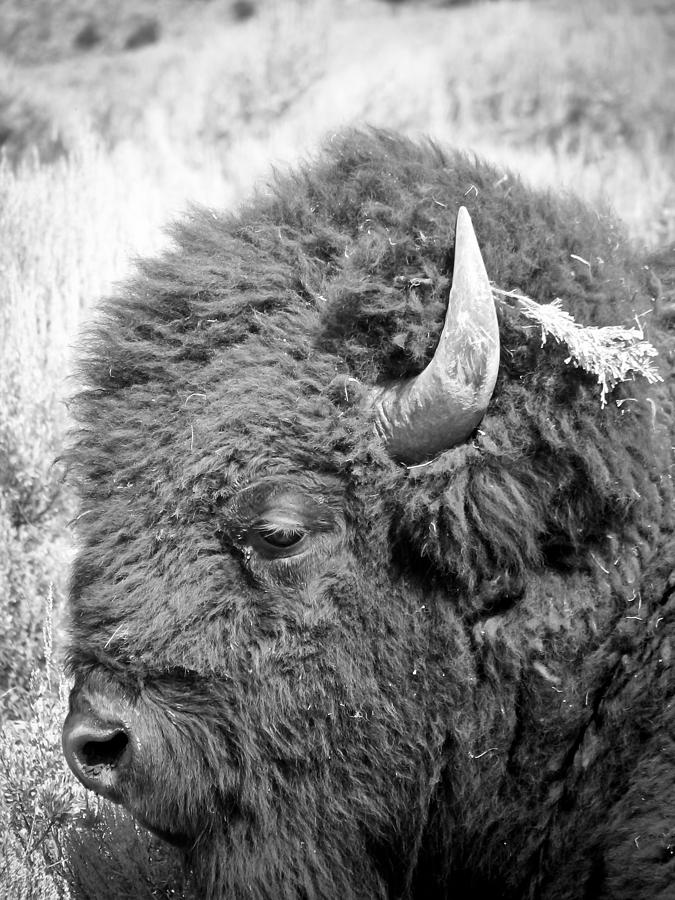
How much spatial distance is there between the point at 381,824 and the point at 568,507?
47.0 inches

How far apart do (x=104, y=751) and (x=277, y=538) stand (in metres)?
0.84

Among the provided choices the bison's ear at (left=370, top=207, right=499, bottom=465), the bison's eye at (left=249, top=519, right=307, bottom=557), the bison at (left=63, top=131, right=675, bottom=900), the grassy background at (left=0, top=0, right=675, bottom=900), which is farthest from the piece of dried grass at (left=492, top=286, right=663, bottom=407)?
the grassy background at (left=0, top=0, right=675, bottom=900)

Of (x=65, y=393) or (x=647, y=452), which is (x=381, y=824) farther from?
(x=65, y=393)

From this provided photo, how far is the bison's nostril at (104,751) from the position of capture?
2.88m

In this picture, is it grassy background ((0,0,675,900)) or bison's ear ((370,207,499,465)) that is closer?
bison's ear ((370,207,499,465))

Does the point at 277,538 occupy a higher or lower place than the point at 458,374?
lower

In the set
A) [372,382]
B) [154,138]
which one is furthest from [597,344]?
[154,138]

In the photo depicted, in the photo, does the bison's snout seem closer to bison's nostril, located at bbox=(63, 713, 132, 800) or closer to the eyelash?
bison's nostril, located at bbox=(63, 713, 132, 800)

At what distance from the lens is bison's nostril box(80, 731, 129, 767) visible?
9.45 feet

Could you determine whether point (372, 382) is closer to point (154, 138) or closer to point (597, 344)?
point (597, 344)

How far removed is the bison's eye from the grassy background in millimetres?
1425

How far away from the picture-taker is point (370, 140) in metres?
3.32

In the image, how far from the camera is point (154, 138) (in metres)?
11.0

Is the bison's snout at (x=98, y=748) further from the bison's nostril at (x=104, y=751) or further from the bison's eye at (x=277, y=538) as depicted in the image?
the bison's eye at (x=277, y=538)
